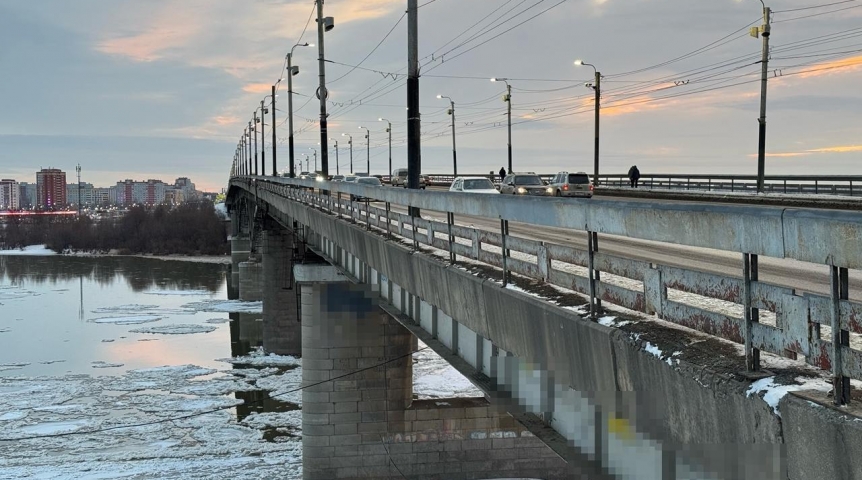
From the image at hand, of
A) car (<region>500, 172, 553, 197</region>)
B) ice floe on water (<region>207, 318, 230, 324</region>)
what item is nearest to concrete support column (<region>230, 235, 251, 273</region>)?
ice floe on water (<region>207, 318, 230, 324</region>)

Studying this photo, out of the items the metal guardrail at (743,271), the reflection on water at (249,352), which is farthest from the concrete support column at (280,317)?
the metal guardrail at (743,271)

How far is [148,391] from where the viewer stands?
132 ft

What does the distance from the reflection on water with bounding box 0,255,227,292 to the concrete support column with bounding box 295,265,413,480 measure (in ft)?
226

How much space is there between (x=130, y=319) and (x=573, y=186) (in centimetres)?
4063

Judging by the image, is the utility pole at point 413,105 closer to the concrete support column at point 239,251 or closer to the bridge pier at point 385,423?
the bridge pier at point 385,423

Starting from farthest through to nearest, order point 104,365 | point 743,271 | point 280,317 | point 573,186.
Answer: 1. point 280,317
2. point 104,365
3. point 573,186
4. point 743,271

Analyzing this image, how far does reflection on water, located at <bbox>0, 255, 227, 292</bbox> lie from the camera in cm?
10075

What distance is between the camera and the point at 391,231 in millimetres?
14930

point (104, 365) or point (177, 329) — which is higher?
point (177, 329)

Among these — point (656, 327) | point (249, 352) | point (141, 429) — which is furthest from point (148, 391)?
point (656, 327)

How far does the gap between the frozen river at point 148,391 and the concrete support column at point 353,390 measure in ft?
11.2

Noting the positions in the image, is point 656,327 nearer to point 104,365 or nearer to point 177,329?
point 104,365

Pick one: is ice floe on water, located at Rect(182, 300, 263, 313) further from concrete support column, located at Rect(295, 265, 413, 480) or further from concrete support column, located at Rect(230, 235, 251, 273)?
concrete support column, located at Rect(295, 265, 413, 480)

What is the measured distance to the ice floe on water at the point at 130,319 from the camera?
63.4m
